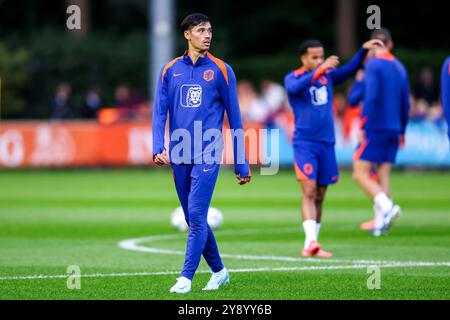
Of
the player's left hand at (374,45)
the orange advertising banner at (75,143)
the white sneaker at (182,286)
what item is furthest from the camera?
the orange advertising banner at (75,143)

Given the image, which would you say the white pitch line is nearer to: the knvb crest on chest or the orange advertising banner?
the knvb crest on chest

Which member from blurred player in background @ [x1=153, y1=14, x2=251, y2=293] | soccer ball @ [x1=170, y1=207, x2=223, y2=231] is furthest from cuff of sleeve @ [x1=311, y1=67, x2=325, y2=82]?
soccer ball @ [x1=170, y1=207, x2=223, y2=231]

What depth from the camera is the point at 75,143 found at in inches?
1183

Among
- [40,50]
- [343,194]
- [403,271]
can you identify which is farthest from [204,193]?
[40,50]

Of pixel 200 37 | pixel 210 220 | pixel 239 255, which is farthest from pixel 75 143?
pixel 200 37

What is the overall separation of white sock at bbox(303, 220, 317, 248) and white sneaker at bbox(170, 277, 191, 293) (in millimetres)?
3279

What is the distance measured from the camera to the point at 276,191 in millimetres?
23328

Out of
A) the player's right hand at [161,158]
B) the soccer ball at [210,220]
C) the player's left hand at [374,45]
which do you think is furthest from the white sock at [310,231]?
the player's right hand at [161,158]

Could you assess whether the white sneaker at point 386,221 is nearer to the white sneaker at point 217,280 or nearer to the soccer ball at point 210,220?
the soccer ball at point 210,220

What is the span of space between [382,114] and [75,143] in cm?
1618

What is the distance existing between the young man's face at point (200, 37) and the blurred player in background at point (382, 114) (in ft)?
18.0

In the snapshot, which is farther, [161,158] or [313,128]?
[313,128]

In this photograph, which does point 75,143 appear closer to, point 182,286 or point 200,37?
point 200,37

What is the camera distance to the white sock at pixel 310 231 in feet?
40.9
